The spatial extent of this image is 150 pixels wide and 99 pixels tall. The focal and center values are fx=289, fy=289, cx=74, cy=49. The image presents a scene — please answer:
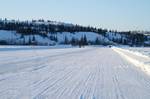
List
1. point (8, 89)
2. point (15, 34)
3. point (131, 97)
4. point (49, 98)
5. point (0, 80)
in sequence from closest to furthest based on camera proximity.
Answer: point (49, 98)
point (131, 97)
point (8, 89)
point (0, 80)
point (15, 34)

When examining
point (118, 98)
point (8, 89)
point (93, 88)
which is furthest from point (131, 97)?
point (8, 89)

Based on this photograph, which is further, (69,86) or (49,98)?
(69,86)

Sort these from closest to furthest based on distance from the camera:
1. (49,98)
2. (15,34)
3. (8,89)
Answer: (49,98) → (8,89) → (15,34)

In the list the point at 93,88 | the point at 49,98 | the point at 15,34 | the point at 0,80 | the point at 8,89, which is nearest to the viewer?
the point at 49,98

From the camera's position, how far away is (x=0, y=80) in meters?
11.5

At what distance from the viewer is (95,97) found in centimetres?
867

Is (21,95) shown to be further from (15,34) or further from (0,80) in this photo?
(15,34)

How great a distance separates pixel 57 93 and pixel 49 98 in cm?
91

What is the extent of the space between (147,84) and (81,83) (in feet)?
8.82

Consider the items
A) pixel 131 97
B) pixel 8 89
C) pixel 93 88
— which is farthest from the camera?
pixel 93 88

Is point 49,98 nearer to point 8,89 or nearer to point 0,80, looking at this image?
point 8,89

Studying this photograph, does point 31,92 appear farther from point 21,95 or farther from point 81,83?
point 81,83

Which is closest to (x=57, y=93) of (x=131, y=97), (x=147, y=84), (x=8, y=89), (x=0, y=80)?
A: (x=8, y=89)

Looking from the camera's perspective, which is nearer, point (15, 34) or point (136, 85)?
point (136, 85)
